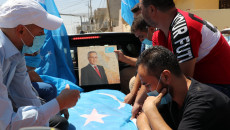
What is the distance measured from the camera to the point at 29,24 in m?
1.75

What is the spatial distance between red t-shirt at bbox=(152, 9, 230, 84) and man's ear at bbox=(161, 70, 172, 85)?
1.09ft

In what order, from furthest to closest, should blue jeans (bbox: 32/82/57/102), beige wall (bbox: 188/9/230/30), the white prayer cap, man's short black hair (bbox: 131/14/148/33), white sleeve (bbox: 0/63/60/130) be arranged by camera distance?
beige wall (bbox: 188/9/230/30)
man's short black hair (bbox: 131/14/148/33)
blue jeans (bbox: 32/82/57/102)
the white prayer cap
white sleeve (bbox: 0/63/60/130)

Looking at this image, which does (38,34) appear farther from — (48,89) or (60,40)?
(60,40)

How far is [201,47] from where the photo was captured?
2027mm

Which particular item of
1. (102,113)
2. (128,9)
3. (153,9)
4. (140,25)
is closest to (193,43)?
(153,9)

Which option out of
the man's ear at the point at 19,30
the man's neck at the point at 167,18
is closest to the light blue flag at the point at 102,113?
the man's neck at the point at 167,18

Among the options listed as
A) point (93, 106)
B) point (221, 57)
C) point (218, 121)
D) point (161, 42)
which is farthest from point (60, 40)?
point (218, 121)

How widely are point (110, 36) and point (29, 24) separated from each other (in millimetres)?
2229

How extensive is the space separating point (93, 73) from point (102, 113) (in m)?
1.10

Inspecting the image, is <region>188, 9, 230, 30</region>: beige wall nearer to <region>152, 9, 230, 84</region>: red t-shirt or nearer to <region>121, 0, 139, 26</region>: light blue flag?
<region>121, 0, 139, 26</region>: light blue flag

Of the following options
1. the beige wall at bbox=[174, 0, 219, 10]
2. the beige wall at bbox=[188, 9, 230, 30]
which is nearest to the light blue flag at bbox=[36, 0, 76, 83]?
the beige wall at bbox=[188, 9, 230, 30]

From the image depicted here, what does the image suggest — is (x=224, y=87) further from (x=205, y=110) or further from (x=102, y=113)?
(x=102, y=113)

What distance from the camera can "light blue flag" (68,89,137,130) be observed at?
102 inches

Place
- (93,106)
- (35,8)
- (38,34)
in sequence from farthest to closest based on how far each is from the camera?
(93,106) → (38,34) → (35,8)
